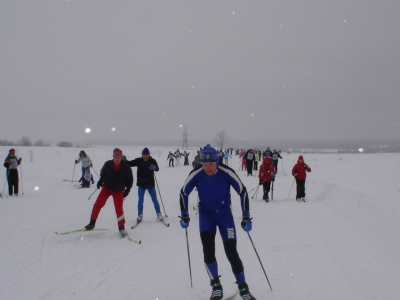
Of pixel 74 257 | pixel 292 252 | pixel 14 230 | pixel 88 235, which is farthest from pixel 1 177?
pixel 292 252

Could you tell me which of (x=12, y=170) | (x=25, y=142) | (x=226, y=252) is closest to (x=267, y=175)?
(x=226, y=252)

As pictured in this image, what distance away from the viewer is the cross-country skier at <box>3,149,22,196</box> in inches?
381

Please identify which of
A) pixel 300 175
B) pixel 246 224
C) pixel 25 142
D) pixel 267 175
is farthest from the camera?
pixel 25 142

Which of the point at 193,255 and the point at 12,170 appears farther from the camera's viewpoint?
the point at 12,170

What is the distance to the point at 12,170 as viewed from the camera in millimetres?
9859

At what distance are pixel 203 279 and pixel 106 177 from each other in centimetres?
330

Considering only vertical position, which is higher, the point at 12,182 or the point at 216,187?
the point at 216,187

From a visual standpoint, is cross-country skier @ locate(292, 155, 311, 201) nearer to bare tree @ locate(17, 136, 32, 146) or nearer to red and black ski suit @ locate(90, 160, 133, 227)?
red and black ski suit @ locate(90, 160, 133, 227)

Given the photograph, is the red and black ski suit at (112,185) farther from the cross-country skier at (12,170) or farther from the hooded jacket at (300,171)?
the hooded jacket at (300,171)

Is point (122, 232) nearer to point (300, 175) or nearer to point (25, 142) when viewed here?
point (300, 175)

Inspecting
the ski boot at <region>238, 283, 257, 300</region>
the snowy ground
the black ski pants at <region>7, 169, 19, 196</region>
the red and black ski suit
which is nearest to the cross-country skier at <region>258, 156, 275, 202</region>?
the snowy ground

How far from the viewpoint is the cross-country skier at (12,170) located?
9.69 metres

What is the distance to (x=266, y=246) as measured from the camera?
5.18 metres

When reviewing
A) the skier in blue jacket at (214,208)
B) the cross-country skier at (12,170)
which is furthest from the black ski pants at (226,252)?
the cross-country skier at (12,170)
